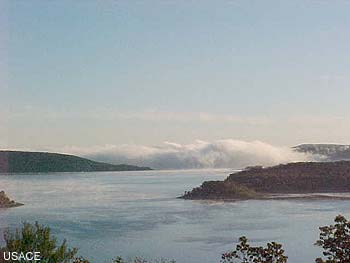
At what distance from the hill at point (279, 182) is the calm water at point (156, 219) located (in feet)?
4.47

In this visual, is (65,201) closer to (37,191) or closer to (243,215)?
(37,191)

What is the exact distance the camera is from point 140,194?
36.6 metres

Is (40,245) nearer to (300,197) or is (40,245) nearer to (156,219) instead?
(156,219)

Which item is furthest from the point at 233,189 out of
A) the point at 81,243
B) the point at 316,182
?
the point at 81,243

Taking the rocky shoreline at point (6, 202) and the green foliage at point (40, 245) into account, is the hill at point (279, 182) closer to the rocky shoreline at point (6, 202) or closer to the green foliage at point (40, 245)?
the rocky shoreline at point (6, 202)

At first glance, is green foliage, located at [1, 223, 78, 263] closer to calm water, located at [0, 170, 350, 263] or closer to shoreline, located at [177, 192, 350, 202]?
calm water, located at [0, 170, 350, 263]

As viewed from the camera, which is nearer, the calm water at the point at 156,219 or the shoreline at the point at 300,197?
the calm water at the point at 156,219

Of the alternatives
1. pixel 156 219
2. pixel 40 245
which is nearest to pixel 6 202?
pixel 156 219

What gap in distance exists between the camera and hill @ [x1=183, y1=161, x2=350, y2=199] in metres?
36.3

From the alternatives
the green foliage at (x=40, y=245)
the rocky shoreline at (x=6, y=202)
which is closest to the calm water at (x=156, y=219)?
the rocky shoreline at (x=6, y=202)

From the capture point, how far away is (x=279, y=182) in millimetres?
38312

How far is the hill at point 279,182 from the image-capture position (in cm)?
3631

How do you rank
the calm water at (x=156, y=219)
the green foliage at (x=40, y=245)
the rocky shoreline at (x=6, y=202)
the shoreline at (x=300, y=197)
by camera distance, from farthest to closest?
the shoreline at (x=300, y=197), the rocky shoreline at (x=6, y=202), the calm water at (x=156, y=219), the green foliage at (x=40, y=245)

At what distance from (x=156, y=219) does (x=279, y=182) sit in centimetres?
1530
